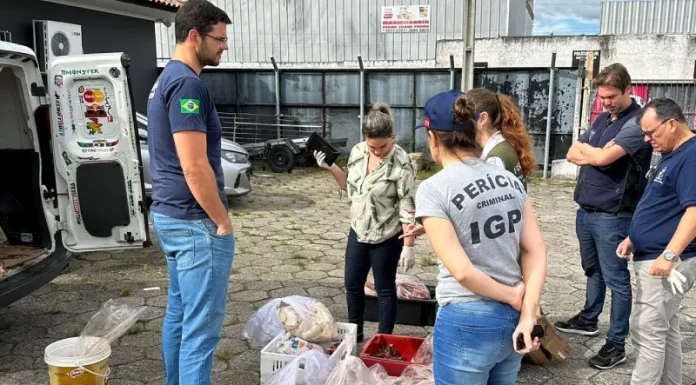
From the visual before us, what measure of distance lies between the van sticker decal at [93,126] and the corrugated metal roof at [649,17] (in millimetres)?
14261

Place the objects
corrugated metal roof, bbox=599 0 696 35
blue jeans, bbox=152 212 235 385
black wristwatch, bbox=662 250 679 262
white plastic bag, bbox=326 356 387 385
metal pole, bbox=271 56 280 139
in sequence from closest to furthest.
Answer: blue jeans, bbox=152 212 235 385 → black wristwatch, bbox=662 250 679 262 → white plastic bag, bbox=326 356 387 385 → metal pole, bbox=271 56 280 139 → corrugated metal roof, bbox=599 0 696 35

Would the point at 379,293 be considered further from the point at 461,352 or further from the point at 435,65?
the point at 435,65

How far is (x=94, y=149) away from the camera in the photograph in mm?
4816

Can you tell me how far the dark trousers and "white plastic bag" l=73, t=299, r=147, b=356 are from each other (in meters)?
1.44

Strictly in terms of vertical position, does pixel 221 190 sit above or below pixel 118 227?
above

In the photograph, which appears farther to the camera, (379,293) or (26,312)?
(26,312)

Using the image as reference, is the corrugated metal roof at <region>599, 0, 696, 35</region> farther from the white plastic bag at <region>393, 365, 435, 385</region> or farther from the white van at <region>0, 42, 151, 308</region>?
the white plastic bag at <region>393, 365, 435, 385</region>

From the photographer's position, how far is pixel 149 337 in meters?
4.27

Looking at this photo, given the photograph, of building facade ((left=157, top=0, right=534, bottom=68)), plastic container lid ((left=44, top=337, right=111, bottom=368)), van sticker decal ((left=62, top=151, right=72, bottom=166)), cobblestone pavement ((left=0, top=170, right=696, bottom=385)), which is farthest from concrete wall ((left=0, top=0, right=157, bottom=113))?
plastic container lid ((left=44, top=337, right=111, bottom=368))

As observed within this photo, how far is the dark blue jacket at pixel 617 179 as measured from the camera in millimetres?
3637

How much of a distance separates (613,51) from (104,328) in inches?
510

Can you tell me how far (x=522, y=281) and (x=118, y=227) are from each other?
387 cm

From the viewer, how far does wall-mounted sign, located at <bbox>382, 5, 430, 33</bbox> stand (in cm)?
1575

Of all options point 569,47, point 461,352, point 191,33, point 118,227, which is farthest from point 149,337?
point 569,47
